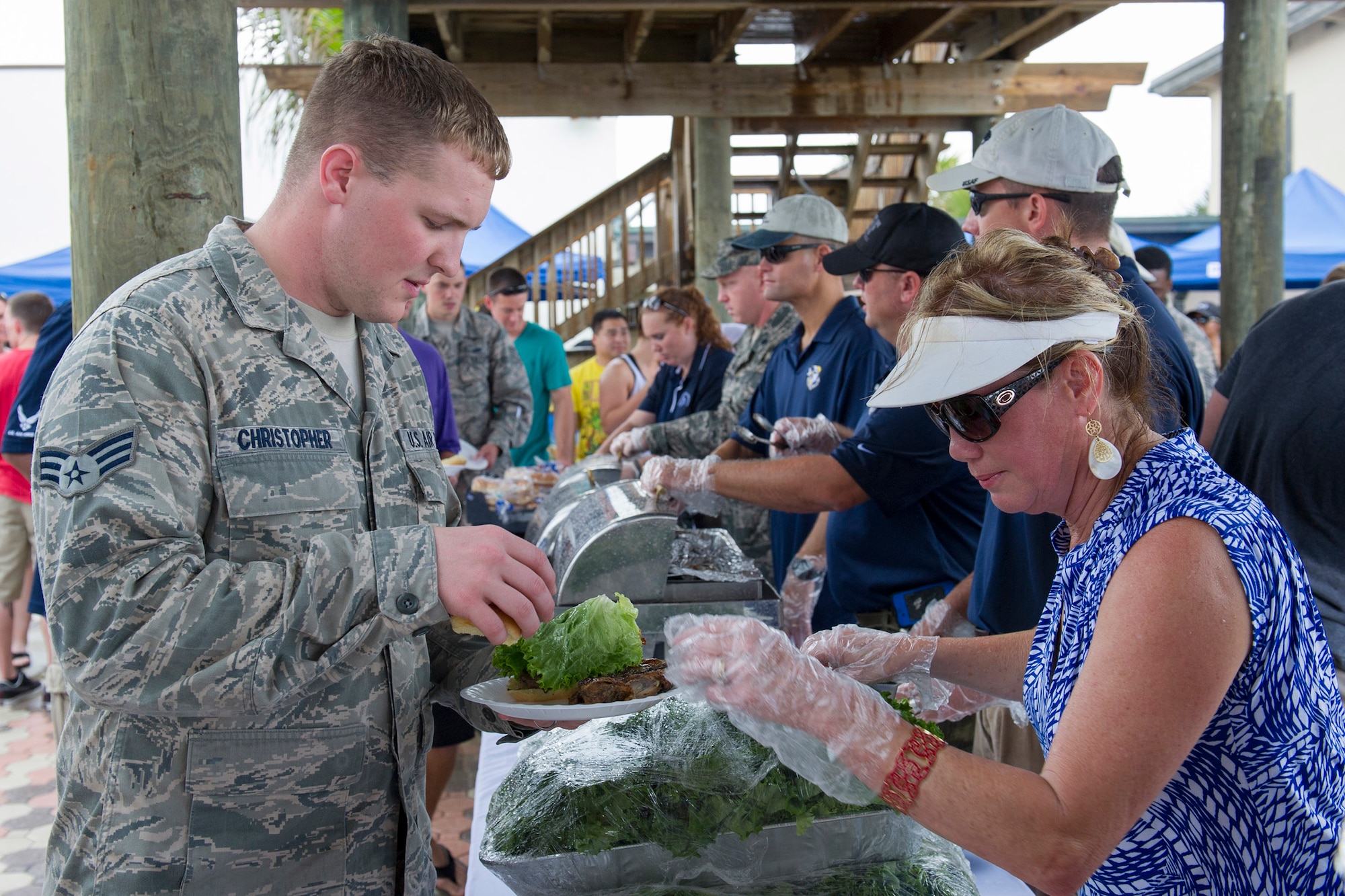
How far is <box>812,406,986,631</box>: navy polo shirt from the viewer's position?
8.93ft

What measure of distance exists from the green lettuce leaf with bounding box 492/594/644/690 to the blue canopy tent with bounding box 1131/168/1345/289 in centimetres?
928

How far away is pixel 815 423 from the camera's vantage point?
10.8ft

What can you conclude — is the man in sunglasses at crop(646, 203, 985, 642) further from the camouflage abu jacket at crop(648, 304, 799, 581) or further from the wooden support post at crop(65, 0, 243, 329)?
the wooden support post at crop(65, 0, 243, 329)

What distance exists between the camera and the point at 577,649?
5.55 feet

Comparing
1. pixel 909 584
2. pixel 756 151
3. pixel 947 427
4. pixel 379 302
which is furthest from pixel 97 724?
pixel 756 151

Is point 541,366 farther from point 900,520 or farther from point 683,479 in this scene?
point 900,520

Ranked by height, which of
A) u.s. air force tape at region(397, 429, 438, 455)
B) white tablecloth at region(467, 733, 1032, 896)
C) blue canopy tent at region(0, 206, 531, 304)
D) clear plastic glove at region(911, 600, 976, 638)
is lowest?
white tablecloth at region(467, 733, 1032, 896)

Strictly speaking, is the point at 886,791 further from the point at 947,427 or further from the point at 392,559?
the point at 392,559

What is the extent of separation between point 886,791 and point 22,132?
71.9 ft

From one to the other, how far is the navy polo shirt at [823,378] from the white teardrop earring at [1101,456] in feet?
5.47

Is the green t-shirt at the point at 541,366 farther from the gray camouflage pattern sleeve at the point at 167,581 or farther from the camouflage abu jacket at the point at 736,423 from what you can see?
the gray camouflage pattern sleeve at the point at 167,581

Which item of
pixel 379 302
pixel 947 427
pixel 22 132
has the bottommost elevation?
pixel 947 427

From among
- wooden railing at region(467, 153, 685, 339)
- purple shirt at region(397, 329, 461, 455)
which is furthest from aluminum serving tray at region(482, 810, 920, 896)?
wooden railing at region(467, 153, 685, 339)

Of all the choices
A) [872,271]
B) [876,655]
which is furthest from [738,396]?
[876,655]
